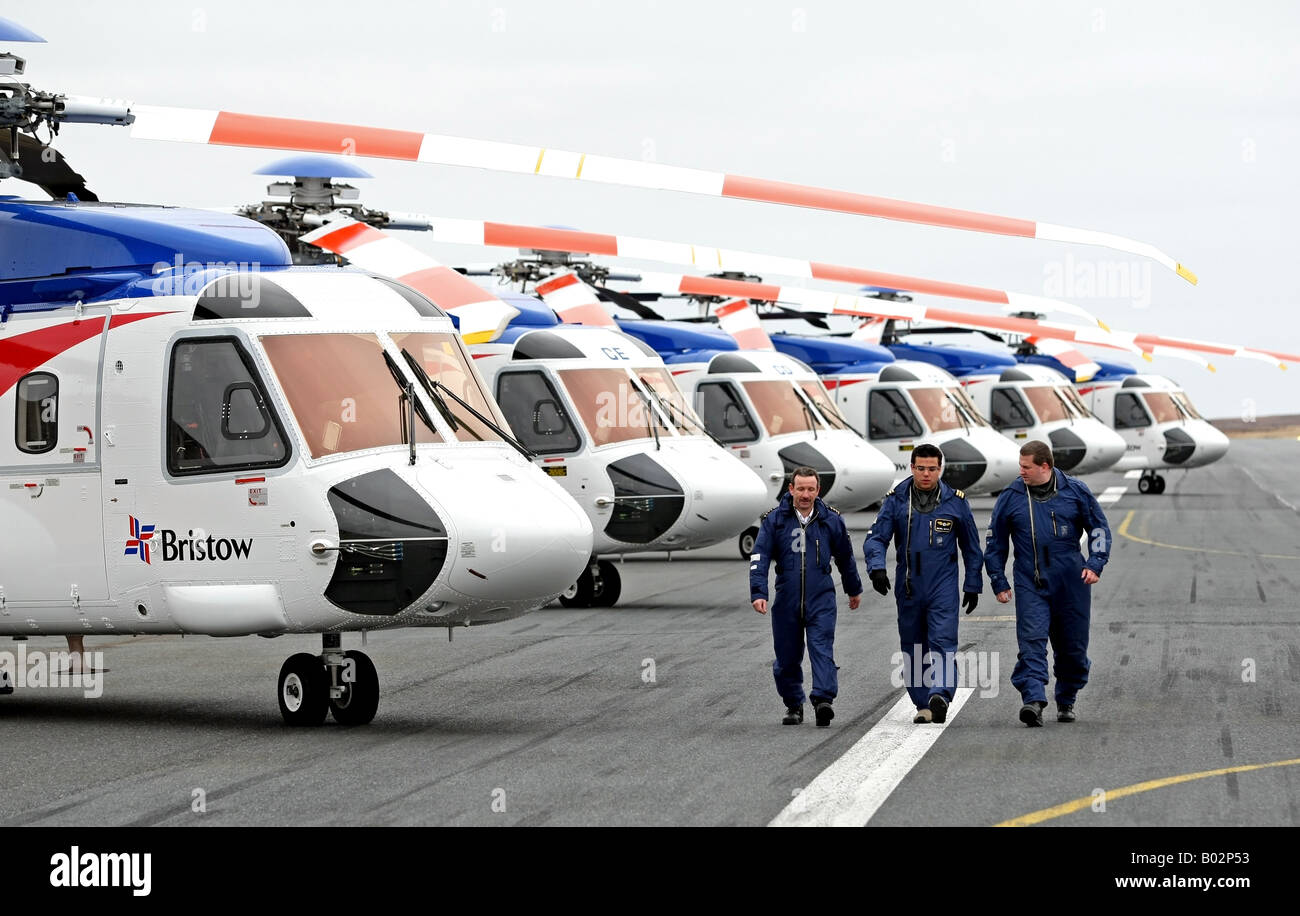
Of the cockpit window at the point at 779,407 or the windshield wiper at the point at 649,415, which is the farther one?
the cockpit window at the point at 779,407

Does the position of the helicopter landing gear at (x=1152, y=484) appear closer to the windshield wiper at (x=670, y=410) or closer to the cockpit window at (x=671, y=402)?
the cockpit window at (x=671, y=402)

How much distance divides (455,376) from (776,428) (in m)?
13.8

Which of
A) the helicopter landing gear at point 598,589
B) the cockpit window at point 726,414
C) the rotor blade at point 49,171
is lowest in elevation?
the helicopter landing gear at point 598,589

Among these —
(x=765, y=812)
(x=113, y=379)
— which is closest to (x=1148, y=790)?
(x=765, y=812)

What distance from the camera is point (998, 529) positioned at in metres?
11.5

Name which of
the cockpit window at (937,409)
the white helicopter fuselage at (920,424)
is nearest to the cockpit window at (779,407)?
the white helicopter fuselage at (920,424)

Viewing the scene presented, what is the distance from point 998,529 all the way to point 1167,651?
3.56 meters

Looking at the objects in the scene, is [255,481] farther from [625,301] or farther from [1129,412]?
[1129,412]

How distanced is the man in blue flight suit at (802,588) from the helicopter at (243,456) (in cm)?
117

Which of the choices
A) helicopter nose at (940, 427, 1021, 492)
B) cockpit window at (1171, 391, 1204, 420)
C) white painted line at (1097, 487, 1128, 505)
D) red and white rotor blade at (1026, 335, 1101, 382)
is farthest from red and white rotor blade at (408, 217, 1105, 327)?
cockpit window at (1171, 391, 1204, 420)

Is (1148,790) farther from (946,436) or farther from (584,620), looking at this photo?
(946,436)

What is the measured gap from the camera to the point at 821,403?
2617cm

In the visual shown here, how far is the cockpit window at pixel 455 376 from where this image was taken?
1166cm

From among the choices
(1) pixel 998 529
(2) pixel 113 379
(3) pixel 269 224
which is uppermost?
(3) pixel 269 224
